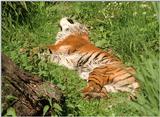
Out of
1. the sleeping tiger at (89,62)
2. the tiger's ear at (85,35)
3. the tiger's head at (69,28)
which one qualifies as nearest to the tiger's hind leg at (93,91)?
the sleeping tiger at (89,62)

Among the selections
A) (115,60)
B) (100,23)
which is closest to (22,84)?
(115,60)

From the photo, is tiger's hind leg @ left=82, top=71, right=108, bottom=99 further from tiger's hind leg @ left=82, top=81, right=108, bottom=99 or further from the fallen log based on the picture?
the fallen log

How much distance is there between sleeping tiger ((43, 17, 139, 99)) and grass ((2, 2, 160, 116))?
0.42ft

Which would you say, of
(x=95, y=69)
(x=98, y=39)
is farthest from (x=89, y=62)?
(x=98, y=39)

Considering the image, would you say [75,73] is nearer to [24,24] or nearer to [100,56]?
[100,56]

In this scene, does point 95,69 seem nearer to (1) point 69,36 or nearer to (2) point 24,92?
(1) point 69,36

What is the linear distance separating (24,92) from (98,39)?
326 centimetres

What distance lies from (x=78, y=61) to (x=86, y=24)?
4.12 feet

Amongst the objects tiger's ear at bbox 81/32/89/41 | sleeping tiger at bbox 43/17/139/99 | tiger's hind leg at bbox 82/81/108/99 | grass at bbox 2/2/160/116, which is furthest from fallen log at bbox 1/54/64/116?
tiger's ear at bbox 81/32/89/41

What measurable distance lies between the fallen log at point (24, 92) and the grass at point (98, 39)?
279 millimetres

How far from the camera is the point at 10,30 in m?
7.70

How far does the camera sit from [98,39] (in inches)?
319

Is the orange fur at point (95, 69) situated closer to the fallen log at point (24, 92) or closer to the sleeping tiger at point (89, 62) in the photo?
the sleeping tiger at point (89, 62)

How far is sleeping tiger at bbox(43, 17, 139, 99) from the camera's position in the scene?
6414mm
